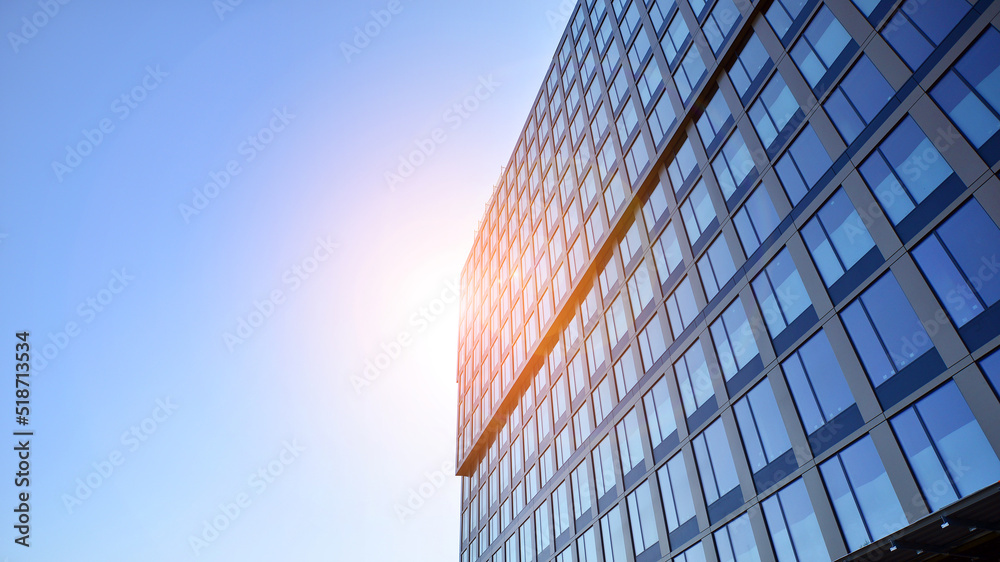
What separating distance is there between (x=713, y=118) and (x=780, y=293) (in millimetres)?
9794

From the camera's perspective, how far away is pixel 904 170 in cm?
1881

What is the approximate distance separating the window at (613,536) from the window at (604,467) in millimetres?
1244

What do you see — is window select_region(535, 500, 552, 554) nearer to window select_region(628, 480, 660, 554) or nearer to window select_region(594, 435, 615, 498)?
window select_region(594, 435, 615, 498)

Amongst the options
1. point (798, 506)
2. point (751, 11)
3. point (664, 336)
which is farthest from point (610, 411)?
point (751, 11)

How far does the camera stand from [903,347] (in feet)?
58.1

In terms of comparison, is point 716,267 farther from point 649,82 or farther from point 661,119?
point 649,82

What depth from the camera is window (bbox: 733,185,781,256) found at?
78.5 ft

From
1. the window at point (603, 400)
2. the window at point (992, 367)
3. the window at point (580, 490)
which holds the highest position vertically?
the window at point (603, 400)

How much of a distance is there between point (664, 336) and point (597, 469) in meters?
8.64

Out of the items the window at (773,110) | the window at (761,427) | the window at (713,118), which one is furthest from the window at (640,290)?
the window at (773,110)

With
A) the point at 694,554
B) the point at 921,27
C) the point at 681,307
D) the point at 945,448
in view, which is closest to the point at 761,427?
the point at 694,554

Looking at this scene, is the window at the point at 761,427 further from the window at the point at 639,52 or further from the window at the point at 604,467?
the window at the point at 639,52

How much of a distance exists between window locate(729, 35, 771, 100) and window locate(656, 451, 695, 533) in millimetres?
15517

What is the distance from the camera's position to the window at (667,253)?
2958 centimetres
